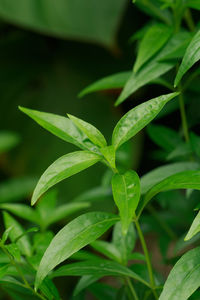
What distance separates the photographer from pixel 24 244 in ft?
2.04

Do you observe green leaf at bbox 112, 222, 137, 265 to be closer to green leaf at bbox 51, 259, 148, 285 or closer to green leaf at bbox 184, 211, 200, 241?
green leaf at bbox 51, 259, 148, 285

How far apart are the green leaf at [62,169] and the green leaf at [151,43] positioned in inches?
7.3

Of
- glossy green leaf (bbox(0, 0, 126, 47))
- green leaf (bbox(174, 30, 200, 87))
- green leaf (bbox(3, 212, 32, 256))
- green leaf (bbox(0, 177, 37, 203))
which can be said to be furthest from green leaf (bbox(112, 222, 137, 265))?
glossy green leaf (bbox(0, 0, 126, 47))

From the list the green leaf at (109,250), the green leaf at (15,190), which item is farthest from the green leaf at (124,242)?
the green leaf at (15,190)

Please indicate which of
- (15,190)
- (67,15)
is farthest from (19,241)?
(67,15)

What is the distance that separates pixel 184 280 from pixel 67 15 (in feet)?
4.43

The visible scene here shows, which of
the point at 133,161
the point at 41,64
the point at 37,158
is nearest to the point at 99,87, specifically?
the point at 133,161

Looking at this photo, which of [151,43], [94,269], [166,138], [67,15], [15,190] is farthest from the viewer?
[67,15]

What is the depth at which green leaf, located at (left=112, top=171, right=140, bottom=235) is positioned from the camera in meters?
0.42

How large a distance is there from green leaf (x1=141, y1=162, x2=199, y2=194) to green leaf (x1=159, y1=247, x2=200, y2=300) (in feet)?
0.43

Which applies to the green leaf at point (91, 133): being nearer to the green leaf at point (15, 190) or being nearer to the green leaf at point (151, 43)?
the green leaf at point (151, 43)

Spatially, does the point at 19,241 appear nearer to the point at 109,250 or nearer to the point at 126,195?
the point at 109,250

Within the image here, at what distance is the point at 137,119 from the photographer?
1.57 feet

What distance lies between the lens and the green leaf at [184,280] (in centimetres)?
42
